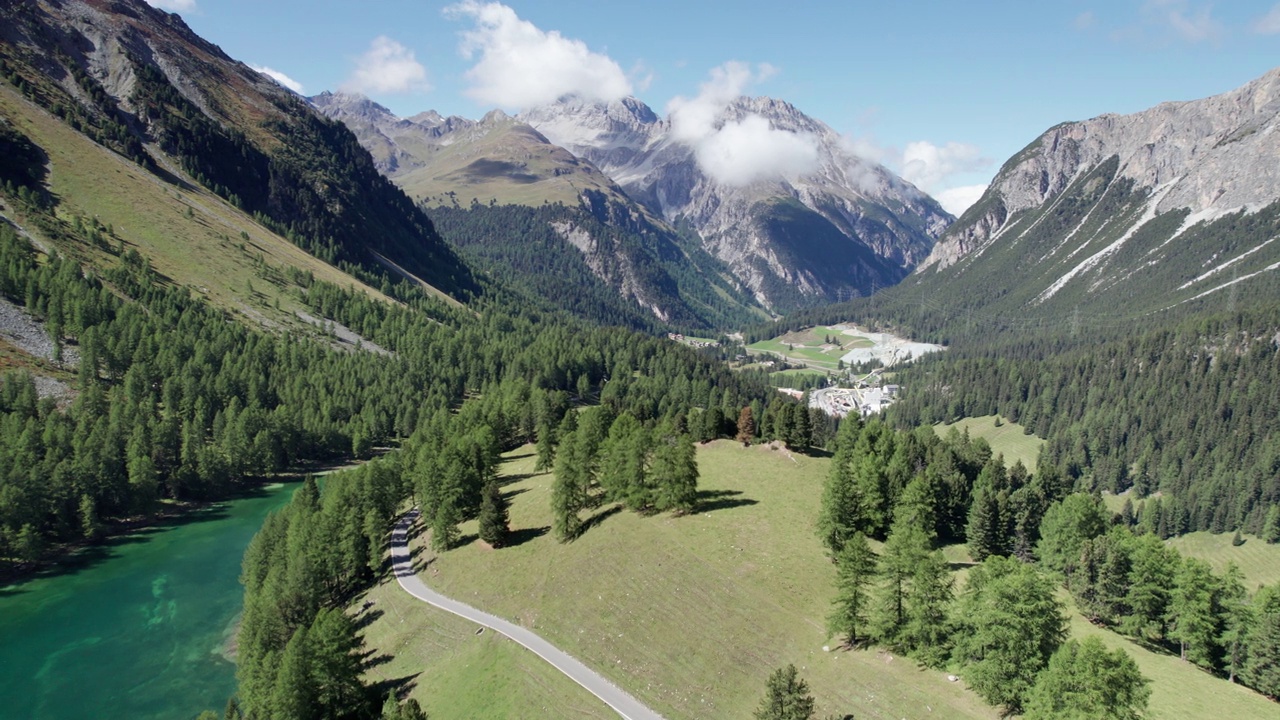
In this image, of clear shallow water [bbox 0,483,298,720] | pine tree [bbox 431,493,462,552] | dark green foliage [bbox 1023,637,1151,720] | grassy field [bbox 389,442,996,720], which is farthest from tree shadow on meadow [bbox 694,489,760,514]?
clear shallow water [bbox 0,483,298,720]

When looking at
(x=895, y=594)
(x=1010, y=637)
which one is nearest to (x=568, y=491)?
(x=895, y=594)

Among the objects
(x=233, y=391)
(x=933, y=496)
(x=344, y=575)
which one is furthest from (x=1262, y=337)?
A: (x=233, y=391)

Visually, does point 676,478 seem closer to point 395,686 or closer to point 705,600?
point 705,600

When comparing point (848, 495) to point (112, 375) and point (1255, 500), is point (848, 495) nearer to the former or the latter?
point (1255, 500)

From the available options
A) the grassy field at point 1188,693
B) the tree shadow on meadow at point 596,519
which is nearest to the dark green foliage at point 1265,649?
the grassy field at point 1188,693

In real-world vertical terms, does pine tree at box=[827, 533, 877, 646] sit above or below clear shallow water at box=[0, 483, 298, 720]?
above

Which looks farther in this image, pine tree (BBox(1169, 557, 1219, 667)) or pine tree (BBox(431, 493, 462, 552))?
pine tree (BBox(431, 493, 462, 552))

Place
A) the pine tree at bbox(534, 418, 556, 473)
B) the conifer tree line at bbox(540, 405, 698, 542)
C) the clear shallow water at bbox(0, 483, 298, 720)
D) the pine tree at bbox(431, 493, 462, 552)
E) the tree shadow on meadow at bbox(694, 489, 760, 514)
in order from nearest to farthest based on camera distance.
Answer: the clear shallow water at bbox(0, 483, 298, 720)
the conifer tree line at bbox(540, 405, 698, 542)
the tree shadow on meadow at bbox(694, 489, 760, 514)
the pine tree at bbox(431, 493, 462, 552)
the pine tree at bbox(534, 418, 556, 473)

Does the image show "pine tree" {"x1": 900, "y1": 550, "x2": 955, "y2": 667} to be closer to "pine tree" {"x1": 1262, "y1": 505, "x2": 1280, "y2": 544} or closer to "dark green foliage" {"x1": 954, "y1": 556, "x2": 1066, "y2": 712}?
"dark green foliage" {"x1": 954, "y1": 556, "x2": 1066, "y2": 712}
